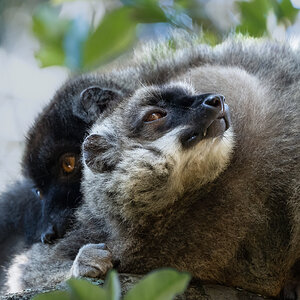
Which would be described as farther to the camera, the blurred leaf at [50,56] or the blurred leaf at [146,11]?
the blurred leaf at [50,56]

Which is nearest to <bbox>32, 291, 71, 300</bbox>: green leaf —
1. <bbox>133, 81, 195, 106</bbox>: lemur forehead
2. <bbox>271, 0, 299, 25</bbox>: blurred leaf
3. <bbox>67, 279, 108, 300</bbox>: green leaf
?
<bbox>67, 279, 108, 300</bbox>: green leaf

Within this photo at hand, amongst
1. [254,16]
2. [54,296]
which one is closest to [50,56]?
[254,16]

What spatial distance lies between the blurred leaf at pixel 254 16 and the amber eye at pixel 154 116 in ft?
4.91

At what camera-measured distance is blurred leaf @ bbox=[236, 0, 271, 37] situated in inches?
164

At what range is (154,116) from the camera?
10.4 feet

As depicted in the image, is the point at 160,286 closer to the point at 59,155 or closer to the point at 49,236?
the point at 49,236

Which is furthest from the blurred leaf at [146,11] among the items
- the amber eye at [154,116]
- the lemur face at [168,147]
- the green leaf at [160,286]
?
the green leaf at [160,286]

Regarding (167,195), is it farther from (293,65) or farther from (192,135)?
(293,65)

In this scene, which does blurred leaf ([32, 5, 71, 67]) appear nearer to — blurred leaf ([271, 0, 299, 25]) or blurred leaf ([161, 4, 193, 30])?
blurred leaf ([161, 4, 193, 30])

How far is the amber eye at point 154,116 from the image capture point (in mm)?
3156

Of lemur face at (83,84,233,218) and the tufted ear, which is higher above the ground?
the tufted ear

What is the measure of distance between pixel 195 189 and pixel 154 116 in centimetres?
48

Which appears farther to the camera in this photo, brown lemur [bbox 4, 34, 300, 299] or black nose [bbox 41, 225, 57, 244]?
black nose [bbox 41, 225, 57, 244]

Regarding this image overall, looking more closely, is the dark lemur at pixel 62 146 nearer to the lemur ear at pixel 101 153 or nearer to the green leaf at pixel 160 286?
the lemur ear at pixel 101 153
